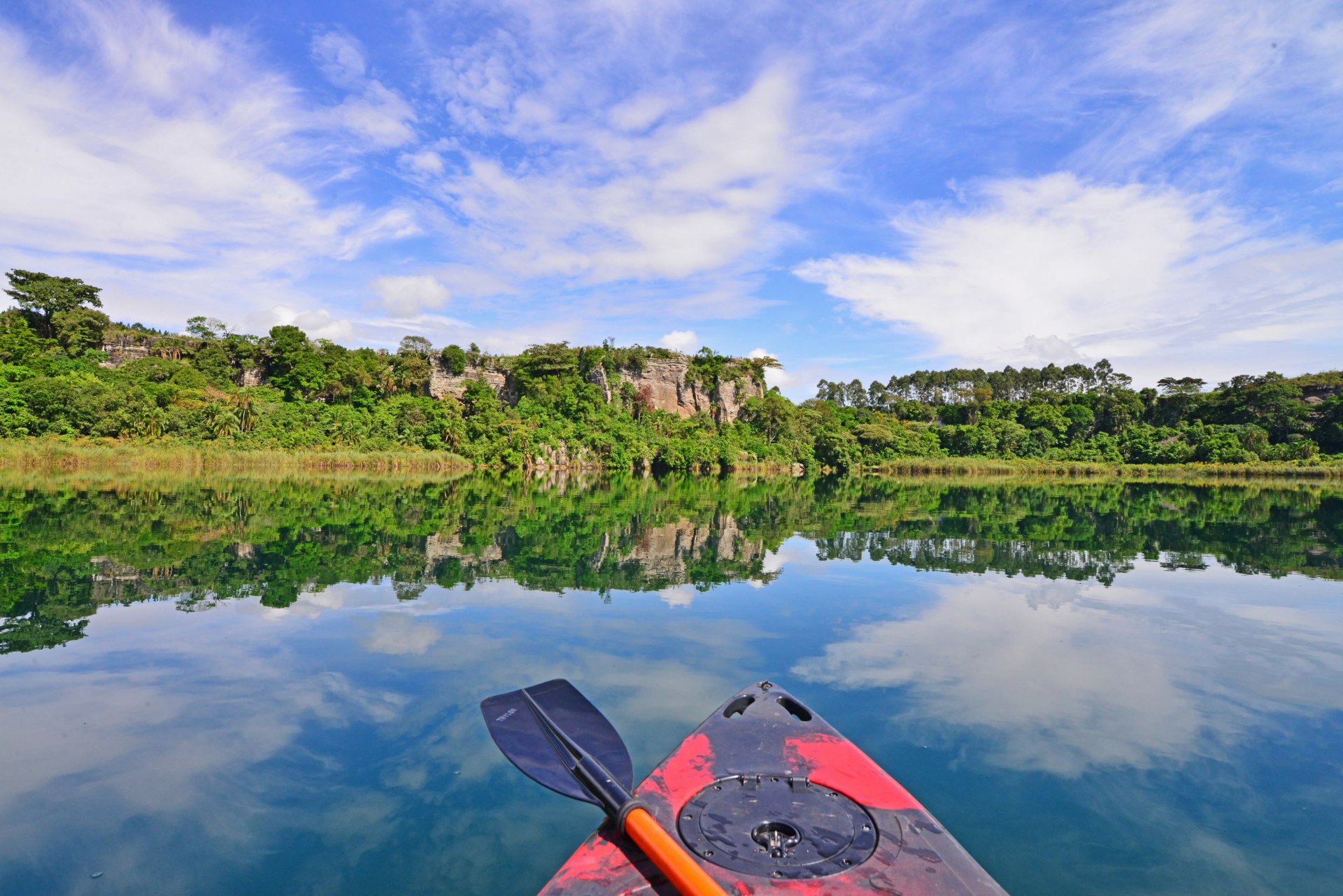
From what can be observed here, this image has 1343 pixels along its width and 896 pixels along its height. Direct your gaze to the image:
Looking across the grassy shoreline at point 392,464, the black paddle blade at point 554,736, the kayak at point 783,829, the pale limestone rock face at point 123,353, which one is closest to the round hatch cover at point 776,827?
the kayak at point 783,829

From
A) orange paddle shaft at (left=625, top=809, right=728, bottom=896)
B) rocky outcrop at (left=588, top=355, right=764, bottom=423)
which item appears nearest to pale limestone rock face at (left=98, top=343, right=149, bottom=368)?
rocky outcrop at (left=588, top=355, right=764, bottom=423)

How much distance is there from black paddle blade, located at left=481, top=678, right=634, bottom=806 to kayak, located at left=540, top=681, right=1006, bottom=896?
0.41 m

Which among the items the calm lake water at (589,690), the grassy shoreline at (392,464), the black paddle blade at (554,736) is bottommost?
the calm lake water at (589,690)

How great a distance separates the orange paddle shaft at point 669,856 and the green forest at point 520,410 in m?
36.3

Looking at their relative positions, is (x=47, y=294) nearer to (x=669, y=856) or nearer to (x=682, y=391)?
(x=682, y=391)

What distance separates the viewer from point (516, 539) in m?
12.3

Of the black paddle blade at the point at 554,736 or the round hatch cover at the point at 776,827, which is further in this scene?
the black paddle blade at the point at 554,736

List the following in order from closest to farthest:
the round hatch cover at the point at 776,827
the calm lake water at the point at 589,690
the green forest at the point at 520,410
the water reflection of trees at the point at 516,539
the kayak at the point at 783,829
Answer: the kayak at the point at 783,829, the round hatch cover at the point at 776,827, the calm lake water at the point at 589,690, the water reflection of trees at the point at 516,539, the green forest at the point at 520,410

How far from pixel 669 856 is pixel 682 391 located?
5364cm

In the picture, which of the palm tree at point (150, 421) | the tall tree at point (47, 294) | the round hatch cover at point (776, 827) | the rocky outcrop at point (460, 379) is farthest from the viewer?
the rocky outcrop at point (460, 379)

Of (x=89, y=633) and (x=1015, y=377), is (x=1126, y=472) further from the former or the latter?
(x=89, y=633)

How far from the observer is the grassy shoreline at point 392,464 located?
85.9ft

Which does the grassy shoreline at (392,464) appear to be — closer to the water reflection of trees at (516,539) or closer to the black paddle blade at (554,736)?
the water reflection of trees at (516,539)

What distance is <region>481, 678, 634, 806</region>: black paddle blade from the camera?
10.7 ft
